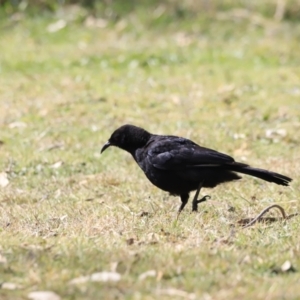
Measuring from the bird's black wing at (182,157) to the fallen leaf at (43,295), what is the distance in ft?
8.55

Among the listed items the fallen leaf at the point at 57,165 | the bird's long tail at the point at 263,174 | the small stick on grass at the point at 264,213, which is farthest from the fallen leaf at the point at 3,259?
the fallen leaf at the point at 57,165

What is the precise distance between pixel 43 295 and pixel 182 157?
275 centimetres

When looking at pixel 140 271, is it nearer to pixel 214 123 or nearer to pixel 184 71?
pixel 214 123

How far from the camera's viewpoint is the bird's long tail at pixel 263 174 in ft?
20.6

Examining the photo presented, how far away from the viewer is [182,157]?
647cm

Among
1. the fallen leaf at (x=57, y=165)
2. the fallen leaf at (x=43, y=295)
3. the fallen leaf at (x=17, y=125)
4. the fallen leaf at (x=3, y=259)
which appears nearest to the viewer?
the fallen leaf at (x=43, y=295)

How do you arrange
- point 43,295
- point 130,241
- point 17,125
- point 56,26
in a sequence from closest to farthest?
point 43,295 → point 130,241 → point 17,125 → point 56,26

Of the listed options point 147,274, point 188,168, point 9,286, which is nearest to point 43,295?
point 9,286

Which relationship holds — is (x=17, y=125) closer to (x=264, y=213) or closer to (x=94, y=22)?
(x=264, y=213)

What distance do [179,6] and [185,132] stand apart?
8.40 meters

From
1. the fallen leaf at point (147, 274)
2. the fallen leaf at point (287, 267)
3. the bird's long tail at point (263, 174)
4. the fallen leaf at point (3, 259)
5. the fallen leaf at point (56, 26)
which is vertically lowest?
the fallen leaf at point (56, 26)

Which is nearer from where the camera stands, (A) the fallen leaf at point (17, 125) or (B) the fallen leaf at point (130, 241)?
(B) the fallen leaf at point (130, 241)

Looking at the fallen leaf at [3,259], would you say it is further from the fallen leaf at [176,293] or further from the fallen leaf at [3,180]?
the fallen leaf at [3,180]

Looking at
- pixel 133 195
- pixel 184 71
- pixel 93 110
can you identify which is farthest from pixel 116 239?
pixel 184 71
